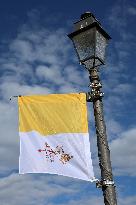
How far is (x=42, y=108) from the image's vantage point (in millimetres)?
7277

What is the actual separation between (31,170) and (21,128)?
794mm

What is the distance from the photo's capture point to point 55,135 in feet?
23.1

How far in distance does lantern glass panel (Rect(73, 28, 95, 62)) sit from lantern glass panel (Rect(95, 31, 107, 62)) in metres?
0.08

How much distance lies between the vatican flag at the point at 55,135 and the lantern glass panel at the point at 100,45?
30.3 inches

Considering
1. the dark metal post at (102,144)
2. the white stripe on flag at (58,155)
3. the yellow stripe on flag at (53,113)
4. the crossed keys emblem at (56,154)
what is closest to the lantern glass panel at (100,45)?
the dark metal post at (102,144)

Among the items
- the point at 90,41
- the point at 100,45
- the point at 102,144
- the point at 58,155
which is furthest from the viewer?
the point at 100,45

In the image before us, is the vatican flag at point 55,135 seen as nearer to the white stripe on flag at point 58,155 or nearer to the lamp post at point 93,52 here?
the white stripe on flag at point 58,155

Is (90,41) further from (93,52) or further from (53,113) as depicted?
(53,113)

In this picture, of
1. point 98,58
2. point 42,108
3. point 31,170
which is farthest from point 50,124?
point 98,58

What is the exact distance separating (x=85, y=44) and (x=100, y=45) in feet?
0.92

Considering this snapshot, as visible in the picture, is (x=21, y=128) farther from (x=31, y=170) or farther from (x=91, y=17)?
(x=91, y=17)

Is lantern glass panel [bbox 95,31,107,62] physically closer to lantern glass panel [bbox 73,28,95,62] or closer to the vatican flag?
lantern glass panel [bbox 73,28,95,62]

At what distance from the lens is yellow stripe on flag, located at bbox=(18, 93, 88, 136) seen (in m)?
7.07

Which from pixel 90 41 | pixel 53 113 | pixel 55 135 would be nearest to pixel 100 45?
pixel 90 41
